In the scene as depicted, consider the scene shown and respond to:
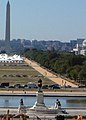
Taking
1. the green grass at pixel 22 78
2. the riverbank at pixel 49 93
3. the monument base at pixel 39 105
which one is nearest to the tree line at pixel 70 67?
the green grass at pixel 22 78

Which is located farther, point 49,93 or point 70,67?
point 70,67

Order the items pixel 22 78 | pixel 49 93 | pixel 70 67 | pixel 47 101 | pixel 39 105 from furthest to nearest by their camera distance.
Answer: pixel 70 67, pixel 22 78, pixel 49 93, pixel 47 101, pixel 39 105

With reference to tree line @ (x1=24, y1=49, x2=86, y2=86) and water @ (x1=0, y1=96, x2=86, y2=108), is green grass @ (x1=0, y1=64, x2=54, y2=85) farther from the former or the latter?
water @ (x1=0, y1=96, x2=86, y2=108)

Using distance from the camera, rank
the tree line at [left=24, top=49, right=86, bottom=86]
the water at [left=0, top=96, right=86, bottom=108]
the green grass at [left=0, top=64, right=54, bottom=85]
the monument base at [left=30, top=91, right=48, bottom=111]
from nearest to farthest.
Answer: the monument base at [left=30, top=91, right=48, bottom=111], the water at [left=0, top=96, right=86, bottom=108], the green grass at [left=0, top=64, right=54, bottom=85], the tree line at [left=24, top=49, right=86, bottom=86]

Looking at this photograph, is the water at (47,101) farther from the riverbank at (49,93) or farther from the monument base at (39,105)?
the monument base at (39,105)

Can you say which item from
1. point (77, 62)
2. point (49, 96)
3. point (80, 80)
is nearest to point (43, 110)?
point (49, 96)

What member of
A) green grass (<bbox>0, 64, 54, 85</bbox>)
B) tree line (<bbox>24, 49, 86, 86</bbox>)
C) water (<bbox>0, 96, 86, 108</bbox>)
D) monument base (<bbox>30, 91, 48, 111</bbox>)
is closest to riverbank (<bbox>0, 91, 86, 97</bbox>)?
water (<bbox>0, 96, 86, 108</bbox>)

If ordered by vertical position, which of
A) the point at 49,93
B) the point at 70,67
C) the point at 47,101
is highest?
the point at 70,67

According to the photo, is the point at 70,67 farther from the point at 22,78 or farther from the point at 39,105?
the point at 39,105

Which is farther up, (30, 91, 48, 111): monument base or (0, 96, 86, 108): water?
(30, 91, 48, 111): monument base

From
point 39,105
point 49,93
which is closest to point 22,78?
point 49,93

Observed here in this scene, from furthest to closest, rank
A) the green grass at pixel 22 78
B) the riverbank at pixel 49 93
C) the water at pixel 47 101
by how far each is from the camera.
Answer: the green grass at pixel 22 78 → the riverbank at pixel 49 93 → the water at pixel 47 101

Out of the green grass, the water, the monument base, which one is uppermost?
the green grass

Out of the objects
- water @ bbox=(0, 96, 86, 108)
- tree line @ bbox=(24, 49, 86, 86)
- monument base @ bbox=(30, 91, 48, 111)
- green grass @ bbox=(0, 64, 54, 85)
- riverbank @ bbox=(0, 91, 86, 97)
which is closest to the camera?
monument base @ bbox=(30, 91, 48, 111)
